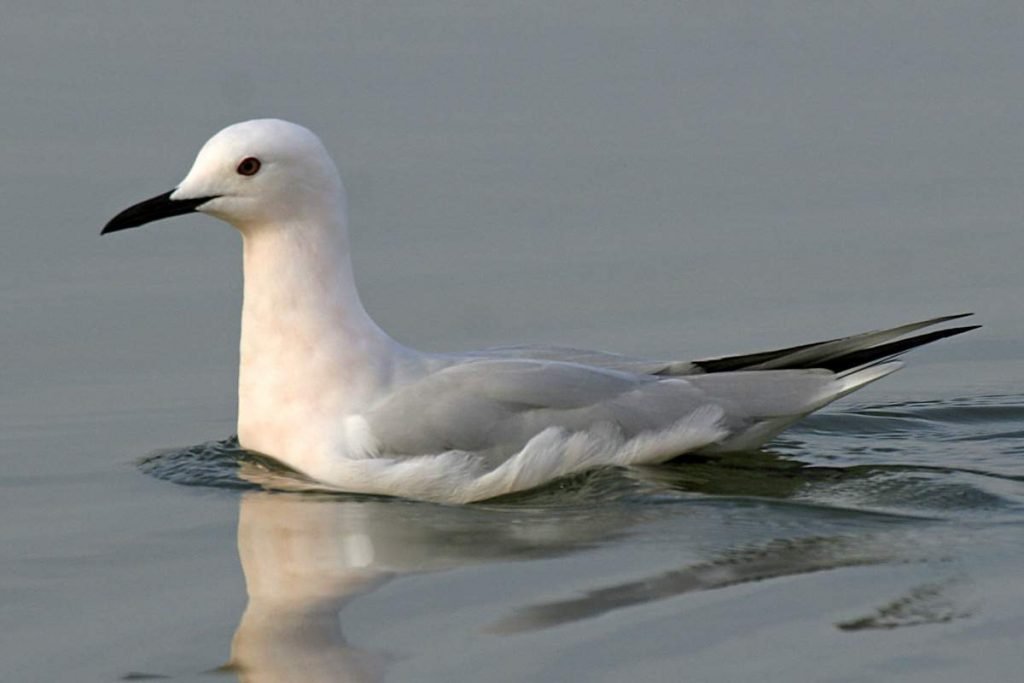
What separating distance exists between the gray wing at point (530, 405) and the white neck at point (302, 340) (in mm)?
232

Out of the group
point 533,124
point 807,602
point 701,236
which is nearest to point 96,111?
point 533,124

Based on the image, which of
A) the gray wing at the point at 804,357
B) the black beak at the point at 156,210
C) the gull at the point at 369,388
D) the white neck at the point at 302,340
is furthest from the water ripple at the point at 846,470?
the black beak at the point at 156,210

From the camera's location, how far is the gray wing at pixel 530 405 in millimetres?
9711

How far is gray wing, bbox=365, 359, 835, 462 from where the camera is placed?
31.9 feet

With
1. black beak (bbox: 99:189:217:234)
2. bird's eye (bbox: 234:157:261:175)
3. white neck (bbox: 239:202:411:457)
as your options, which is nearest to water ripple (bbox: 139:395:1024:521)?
white neck (bbox: 239:202:411:457)

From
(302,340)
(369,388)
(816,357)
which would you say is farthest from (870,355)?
(302,340)

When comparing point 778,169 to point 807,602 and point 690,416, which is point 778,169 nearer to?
point 690,416

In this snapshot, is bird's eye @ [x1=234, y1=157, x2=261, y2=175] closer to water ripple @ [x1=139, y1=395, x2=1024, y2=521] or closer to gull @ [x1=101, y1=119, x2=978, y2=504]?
gull @ [x1=101, y1=119, x2=978, y2=504]

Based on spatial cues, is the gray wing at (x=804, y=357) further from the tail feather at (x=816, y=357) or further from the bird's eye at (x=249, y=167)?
the bird's eye at (x=249, y=167)

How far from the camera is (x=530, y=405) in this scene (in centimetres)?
989

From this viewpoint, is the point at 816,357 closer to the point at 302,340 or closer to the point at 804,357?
the point at 804,357

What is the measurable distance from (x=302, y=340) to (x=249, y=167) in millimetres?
795

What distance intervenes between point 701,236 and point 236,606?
5.87 metres

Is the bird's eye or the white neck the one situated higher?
the bird's eye
